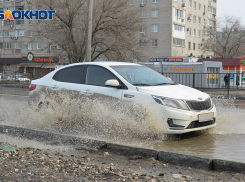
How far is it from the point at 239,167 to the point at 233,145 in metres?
1.49

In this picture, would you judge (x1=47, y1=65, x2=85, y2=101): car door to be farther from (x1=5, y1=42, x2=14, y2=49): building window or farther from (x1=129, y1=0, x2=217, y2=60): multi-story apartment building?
(x1=5, y1=42, x2=14, y2=49): building window

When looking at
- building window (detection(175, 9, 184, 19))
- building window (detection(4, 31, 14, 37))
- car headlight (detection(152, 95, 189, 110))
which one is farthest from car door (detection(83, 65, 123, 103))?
building window (detection(4, 31, 14, 37))

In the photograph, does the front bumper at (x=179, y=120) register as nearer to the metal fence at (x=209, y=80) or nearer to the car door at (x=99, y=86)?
the car door at (x=99, y=86)

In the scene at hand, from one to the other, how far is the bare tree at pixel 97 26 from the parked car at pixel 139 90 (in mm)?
22132

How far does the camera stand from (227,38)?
6912 centimetres

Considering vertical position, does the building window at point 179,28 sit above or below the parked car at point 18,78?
above

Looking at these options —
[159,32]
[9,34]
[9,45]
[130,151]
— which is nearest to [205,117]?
[130,151]

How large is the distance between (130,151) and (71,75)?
2969 millimetres

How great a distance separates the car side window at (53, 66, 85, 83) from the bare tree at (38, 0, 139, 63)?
72.3 feet

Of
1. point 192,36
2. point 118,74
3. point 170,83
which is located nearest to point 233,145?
point 170,83

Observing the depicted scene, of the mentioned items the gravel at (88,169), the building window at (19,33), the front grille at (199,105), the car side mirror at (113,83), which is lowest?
the gravel at (88,169)

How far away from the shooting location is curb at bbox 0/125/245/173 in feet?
14.6

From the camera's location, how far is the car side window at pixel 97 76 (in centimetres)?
696

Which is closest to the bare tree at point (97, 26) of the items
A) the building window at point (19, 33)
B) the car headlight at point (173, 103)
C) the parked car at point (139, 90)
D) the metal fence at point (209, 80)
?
the metal fence at point (209, 80)
